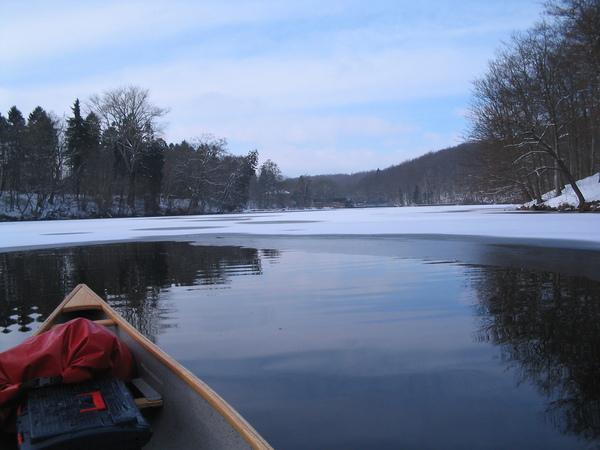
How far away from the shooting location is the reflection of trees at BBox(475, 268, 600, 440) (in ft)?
12.5

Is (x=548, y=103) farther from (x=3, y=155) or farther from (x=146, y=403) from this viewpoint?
(x=3, y=155)

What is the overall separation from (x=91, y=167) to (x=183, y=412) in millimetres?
70445

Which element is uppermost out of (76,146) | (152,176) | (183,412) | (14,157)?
(76,146)

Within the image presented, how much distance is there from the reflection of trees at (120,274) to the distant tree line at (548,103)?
2595 centimetres

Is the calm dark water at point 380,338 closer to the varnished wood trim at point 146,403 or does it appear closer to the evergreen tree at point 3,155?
the varnished wood trim at point 146,403

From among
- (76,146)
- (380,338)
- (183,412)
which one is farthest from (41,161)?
(183,412)

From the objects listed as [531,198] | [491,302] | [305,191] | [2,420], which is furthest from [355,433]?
[305,191]

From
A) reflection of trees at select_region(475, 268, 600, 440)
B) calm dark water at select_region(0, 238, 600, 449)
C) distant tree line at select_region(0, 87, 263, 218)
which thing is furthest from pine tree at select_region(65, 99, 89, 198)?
reflection of trees at select_region(475, 268, 600, 440)

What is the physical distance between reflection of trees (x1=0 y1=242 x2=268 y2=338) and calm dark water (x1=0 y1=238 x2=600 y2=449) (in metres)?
0.06

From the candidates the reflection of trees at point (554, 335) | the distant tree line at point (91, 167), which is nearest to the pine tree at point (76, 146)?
the distant tree line at point (91, 167)

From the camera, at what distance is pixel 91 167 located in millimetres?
67750

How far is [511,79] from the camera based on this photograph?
133 feet

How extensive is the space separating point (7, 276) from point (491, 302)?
34.1 feet

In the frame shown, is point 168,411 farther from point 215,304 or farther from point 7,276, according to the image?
point 7,276
